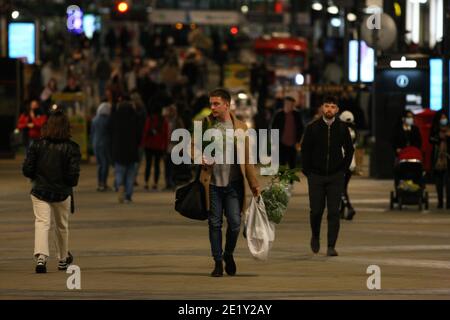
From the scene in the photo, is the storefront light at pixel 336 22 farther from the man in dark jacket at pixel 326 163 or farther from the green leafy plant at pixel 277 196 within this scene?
the green leafy plant at pixel 277 196

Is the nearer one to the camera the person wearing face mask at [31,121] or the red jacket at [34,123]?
the red jacket at [34,123]

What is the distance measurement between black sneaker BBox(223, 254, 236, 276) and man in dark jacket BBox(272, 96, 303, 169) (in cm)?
1303

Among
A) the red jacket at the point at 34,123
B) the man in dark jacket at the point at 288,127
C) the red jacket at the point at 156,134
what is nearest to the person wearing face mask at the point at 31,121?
→ the red jacket at the point at 34,123

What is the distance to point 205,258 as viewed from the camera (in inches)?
717

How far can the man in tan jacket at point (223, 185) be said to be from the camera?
16438mm

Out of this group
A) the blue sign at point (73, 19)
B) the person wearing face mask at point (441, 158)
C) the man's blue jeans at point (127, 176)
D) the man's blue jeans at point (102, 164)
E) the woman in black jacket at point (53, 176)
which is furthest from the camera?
the blue sign at point (73, 19)

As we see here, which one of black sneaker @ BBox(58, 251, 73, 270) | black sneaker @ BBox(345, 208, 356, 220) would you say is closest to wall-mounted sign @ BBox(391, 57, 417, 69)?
black sneaker @ BBox(345, 208, 356, 220)

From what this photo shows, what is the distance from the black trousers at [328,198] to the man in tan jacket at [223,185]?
2.29 metres

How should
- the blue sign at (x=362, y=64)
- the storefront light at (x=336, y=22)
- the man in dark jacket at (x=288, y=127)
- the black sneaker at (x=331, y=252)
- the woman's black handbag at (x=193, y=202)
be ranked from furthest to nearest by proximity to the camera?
the storefront light at (x=336, y=22) < the blue sign at (x=362, y=64) < the man in dark jacket at (x=288, y=127) < the black sneaker at (x=331, y=252) < the woman's black handbag at (x=193, y=202)

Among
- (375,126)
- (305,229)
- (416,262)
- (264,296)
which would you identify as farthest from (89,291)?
(375,126)

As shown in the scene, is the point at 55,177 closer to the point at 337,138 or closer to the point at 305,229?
the point at 337,138

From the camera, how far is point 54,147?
17062mm

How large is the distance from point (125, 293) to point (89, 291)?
0.37 metres

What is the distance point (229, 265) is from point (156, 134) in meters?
13.4
